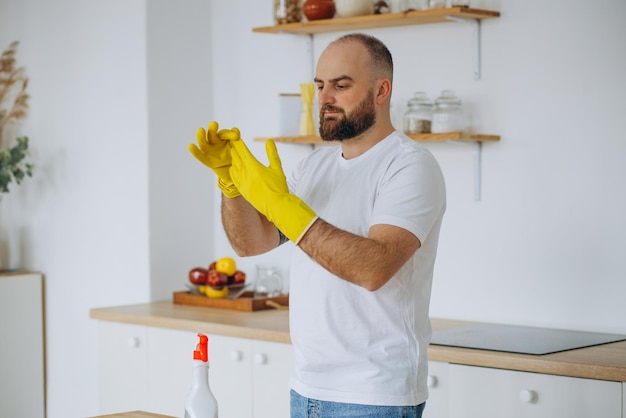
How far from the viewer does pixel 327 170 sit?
218cm

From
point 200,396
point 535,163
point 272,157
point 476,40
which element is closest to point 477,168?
point 535,163

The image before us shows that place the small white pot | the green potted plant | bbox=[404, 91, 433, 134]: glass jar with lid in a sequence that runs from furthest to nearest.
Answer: the green potted plant → the small white pot → bbox=[404, 91, 433, 134]: glass jar with lid

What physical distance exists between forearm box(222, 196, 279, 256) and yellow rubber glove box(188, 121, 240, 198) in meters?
0.03

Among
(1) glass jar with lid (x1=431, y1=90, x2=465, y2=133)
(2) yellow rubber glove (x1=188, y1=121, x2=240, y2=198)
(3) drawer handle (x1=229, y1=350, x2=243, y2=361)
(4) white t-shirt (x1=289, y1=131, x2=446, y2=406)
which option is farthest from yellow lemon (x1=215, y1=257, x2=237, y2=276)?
(4) white t-shirt (x1=289, y1=131, x2=446, y2=406)

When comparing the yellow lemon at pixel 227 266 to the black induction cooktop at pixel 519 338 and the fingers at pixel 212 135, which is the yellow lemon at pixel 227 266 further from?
the fingers at pixel 212 135

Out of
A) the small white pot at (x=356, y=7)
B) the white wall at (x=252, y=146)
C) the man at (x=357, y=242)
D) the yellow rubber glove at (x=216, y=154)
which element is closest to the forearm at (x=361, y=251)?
the man at (x=357, y=242)

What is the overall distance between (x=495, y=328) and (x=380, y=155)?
1.27 m

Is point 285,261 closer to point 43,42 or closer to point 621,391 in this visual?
point 43,42

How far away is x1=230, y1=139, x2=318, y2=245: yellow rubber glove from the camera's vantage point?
1944mm

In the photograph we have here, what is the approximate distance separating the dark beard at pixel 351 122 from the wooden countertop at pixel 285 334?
88 cm

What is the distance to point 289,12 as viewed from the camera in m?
3.69

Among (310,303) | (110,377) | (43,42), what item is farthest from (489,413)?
(43,42)

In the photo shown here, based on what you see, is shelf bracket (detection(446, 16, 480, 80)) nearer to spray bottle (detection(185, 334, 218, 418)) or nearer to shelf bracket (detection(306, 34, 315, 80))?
shelf bracket (detection(306, 34, 315, 80))

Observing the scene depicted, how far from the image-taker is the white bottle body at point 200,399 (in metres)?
1.76
